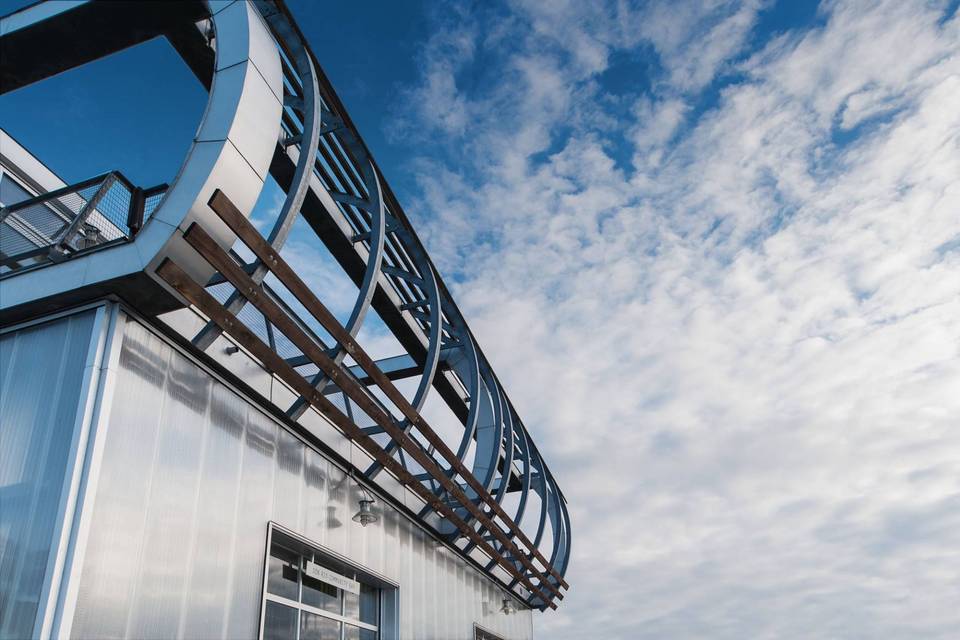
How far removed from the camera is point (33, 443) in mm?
6117

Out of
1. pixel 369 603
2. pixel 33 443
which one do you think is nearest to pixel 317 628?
pixel 369 603

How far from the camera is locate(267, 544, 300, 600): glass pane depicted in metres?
8.38

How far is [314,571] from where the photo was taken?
907 cm

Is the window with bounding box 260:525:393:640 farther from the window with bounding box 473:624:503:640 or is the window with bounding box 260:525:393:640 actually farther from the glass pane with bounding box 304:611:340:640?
the window with bounding box 473:624:503:640

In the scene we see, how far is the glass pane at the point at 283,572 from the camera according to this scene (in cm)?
838

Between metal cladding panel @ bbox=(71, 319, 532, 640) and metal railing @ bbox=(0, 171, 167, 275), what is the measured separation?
1052 mm

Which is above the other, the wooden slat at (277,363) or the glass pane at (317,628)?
the wooden slat at (277,363)

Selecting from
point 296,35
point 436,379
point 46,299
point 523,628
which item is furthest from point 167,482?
point 523,628

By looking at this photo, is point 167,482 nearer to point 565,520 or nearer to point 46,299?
point 46,299

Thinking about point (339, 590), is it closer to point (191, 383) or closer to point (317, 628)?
point (317, 628)

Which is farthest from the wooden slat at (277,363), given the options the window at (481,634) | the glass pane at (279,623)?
the window at (481,634)

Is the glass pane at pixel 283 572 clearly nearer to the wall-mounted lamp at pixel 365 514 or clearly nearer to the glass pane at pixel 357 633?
the wall-mounted lamp at pixel 365 514

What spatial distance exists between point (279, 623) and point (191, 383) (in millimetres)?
3065

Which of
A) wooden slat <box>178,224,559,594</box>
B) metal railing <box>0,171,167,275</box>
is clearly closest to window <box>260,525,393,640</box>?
wooden slat <box>178,224,559,594</box>
